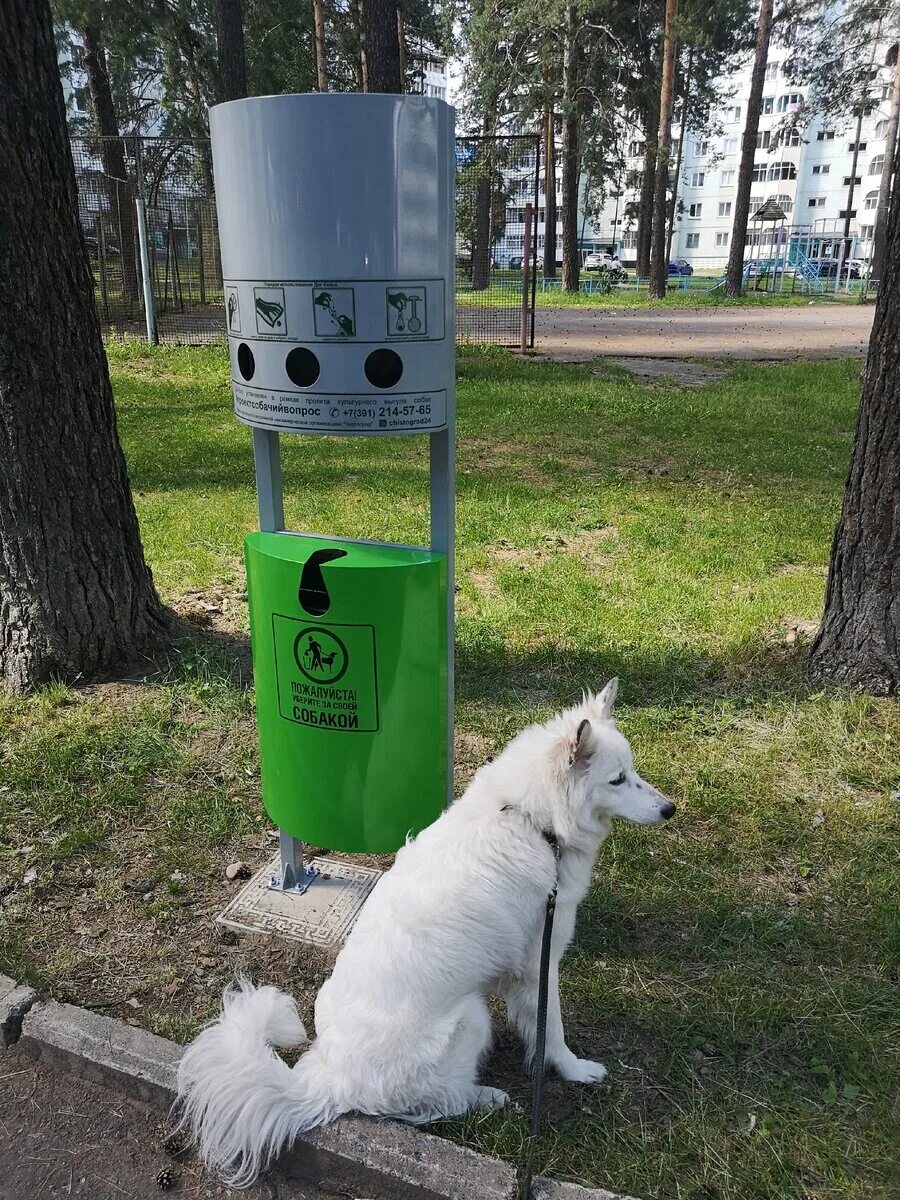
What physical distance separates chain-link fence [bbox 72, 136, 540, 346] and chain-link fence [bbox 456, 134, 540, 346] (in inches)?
0.7

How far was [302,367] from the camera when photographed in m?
2.56

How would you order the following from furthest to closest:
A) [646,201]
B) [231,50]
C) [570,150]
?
[646,201] → [570,150] → [231,50]

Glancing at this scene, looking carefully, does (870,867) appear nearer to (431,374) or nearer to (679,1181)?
(679,1181)

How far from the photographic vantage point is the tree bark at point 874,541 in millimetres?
3947

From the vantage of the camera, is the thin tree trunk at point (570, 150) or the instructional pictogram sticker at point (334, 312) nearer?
the instructional pictogram sticker at point (334, 312)

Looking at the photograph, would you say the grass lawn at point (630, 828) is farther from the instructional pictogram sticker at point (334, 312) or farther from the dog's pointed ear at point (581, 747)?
the instructional pictogram sticker at point (334, 312)

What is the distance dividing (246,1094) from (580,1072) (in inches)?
38.1

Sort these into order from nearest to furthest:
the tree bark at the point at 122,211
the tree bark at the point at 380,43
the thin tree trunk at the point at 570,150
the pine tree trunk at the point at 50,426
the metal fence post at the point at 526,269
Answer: the pine tree trunk at the point at 50,426, the tree bark at the point at 380,43, the metal fence post at the point at 526,269, the tree bark at the point at 122,211, the thin tree trunk at the point at 570,150

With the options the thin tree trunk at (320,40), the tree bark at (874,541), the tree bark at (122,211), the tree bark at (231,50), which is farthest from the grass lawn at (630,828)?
the thin tree trunk at (320,40)

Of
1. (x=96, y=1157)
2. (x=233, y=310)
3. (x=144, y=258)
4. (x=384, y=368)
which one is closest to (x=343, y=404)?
(x=384, y=368)

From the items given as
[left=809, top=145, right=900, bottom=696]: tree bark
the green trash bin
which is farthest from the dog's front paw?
[left=809, top=145, right=900, bottom=696]: tree bark

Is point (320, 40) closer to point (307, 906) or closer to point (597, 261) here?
point (307, 906)

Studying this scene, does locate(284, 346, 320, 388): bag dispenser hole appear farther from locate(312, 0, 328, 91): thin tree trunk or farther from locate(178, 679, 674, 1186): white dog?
locate(312, 0, 328, 91): thin tree trunk

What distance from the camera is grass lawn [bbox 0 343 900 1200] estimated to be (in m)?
2.45
